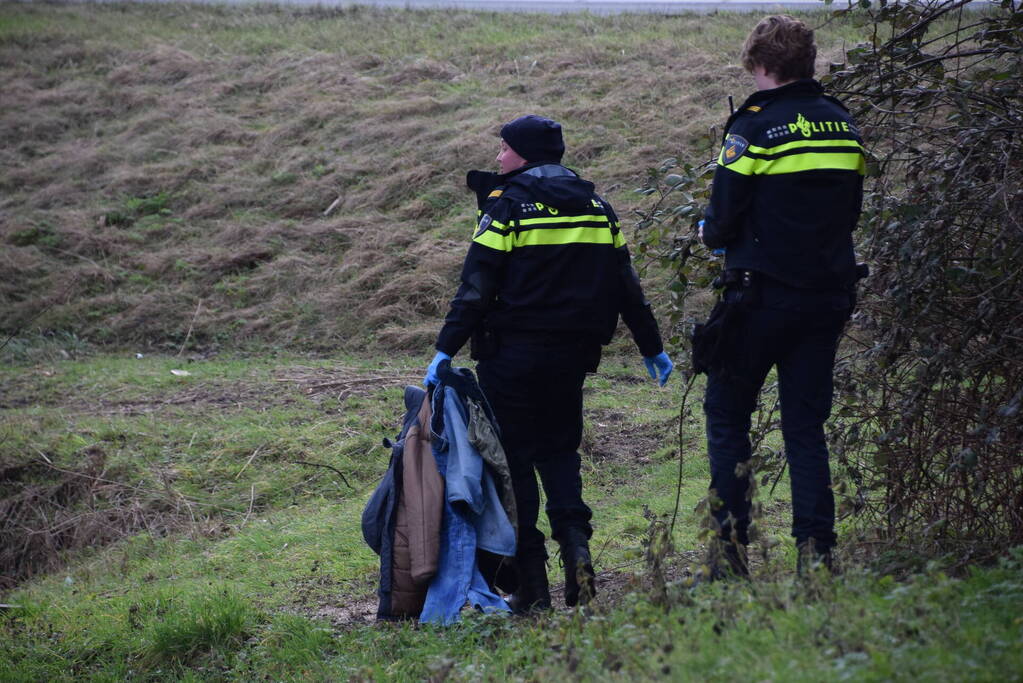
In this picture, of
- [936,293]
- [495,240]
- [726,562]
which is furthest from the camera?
[495,240]

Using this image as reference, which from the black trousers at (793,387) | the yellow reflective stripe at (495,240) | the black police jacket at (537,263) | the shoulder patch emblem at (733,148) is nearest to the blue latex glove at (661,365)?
the black police jacket at (537,263)

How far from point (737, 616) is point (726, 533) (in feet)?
2.86

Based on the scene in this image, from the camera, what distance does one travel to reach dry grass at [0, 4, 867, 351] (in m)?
12.1

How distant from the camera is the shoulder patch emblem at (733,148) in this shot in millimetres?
3629

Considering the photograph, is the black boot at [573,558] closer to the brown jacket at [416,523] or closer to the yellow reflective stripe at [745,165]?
the brown jacket at [416,523]

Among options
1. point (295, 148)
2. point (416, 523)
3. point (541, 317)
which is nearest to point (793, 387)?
point (541, 317)

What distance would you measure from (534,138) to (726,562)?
1.93 metres

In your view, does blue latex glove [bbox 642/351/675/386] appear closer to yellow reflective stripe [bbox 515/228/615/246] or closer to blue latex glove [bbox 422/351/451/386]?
yellow reflective stripe [bbox 515/228/615/246]

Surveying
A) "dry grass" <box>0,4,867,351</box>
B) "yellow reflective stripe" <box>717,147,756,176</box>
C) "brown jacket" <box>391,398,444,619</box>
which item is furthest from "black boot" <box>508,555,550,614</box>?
"dry grass" <box>0,4,867,351</box>

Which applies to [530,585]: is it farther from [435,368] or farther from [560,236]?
[560,236]

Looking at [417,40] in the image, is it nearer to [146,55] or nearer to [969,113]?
[146,55]

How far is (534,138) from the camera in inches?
170

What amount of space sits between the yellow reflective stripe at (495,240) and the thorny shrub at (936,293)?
75cm

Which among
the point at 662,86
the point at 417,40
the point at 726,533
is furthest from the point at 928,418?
the point at 417,40
